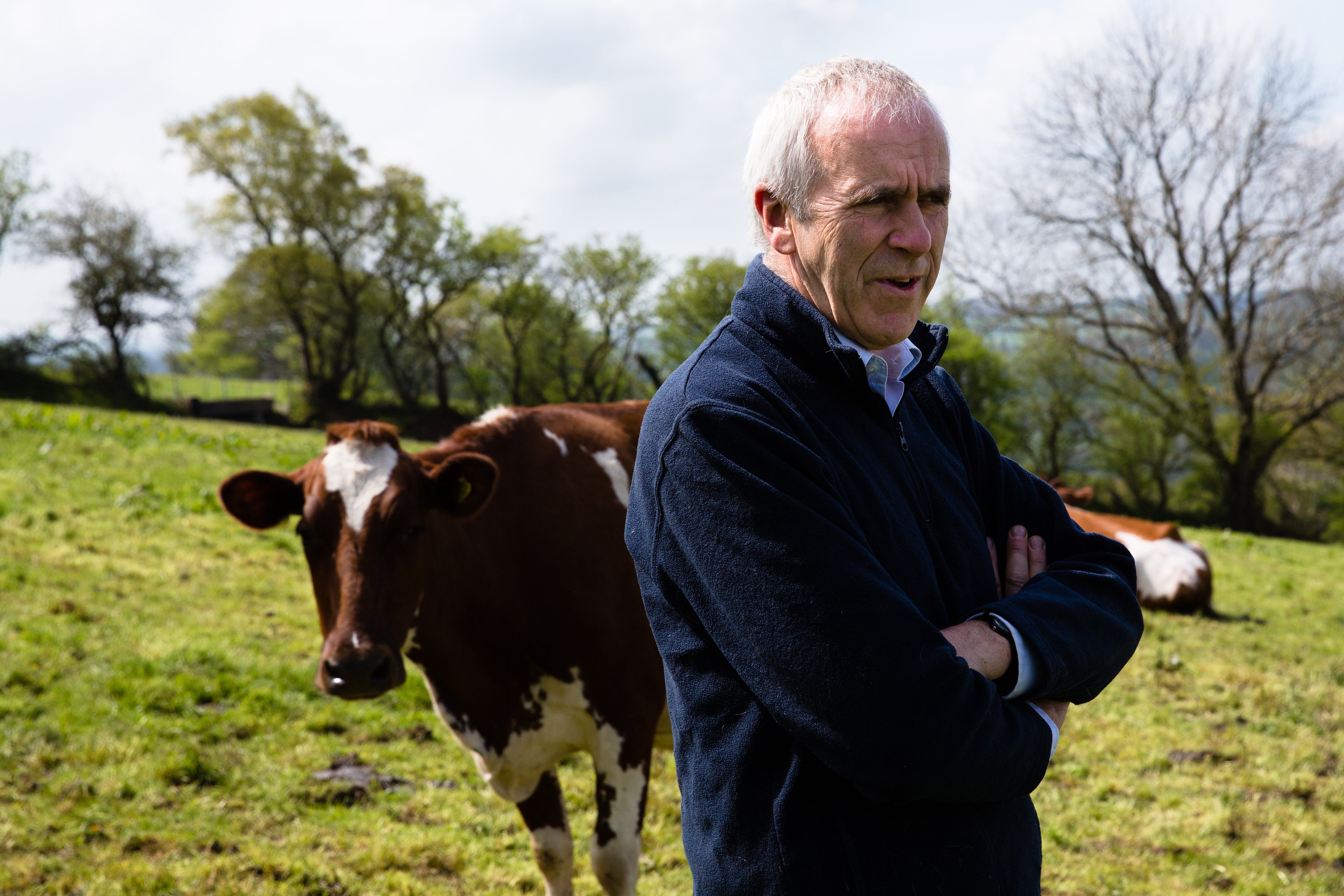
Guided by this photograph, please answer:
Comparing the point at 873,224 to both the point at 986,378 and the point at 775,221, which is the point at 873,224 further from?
the point at 986,378

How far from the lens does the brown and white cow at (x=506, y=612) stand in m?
3.67

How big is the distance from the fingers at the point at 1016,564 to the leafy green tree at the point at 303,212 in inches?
1613

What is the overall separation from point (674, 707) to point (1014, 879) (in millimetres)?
628

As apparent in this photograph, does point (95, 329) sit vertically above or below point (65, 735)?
above

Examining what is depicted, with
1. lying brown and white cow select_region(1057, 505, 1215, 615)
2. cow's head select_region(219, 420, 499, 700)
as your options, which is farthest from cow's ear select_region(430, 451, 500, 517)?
lying brown and white cow select_region(1057, 505, 1215, 615)

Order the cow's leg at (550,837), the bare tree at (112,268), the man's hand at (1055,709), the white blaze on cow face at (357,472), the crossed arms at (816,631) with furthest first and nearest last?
the bare tree at (112,268) → the cow's leg at (550,837) → the white blaze on cow face at (357,472) → the man's hand at (1055,709) → the crossed arms at (816,631)

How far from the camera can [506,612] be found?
12.6 feet

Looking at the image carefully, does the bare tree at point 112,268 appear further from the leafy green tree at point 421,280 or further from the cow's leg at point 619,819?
the cow's leg at point 619,819

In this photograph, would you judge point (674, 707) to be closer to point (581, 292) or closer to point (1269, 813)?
point (1269, 813)

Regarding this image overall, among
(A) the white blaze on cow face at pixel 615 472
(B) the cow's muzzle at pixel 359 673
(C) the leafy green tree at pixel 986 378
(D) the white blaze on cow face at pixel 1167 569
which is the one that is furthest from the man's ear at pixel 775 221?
(C) the leafy green tree at pixel 986 378

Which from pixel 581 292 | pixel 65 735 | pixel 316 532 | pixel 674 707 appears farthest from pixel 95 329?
pixel 674 707

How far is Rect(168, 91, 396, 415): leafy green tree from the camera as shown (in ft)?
127

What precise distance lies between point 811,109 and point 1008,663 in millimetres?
1012

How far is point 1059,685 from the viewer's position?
1.63 metres
